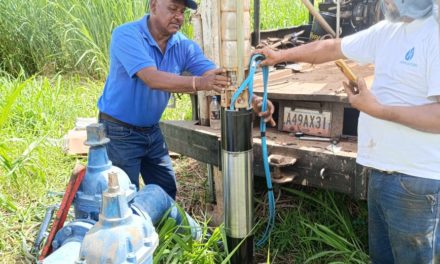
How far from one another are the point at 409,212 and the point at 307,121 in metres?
1.00

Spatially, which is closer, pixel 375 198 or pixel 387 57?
pixel 387 57

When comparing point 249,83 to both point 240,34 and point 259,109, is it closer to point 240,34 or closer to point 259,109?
point 240,34

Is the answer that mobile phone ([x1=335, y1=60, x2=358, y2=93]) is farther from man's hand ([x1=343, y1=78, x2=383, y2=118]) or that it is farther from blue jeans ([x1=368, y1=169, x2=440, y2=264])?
blue jeans ([x1=368, y1=169, x2=440, y2=264])

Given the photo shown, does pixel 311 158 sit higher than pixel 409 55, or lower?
lower

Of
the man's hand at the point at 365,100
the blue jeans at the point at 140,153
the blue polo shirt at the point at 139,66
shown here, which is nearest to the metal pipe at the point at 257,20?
the blue polo shirt at the point at 139,66

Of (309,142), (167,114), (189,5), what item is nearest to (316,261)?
(309,142)

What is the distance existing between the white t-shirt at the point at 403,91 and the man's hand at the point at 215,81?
65cm

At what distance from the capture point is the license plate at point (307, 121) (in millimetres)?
2660

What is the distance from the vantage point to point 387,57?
187cm

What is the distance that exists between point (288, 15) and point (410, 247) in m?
6.38

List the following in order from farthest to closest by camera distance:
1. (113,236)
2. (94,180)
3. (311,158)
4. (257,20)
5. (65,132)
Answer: (65,132) → (257,20) → (311,158) → (94,180) → (113,236)

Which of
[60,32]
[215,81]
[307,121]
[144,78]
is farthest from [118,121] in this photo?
[60,32]

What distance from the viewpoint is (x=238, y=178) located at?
2.26m

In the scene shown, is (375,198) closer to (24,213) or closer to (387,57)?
(387,57)
